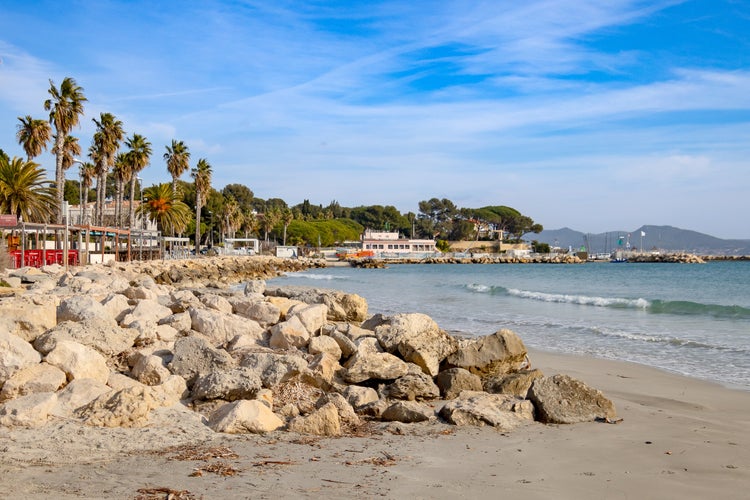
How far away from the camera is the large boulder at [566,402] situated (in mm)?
6727

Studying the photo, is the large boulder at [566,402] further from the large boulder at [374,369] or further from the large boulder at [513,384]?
the large boulder at [374,369]

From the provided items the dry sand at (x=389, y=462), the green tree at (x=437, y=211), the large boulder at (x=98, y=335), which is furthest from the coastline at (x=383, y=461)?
the green tree at (x=437, y=211)

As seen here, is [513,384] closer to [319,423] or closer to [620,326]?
[319,423]

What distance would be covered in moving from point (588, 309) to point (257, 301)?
15637 mm

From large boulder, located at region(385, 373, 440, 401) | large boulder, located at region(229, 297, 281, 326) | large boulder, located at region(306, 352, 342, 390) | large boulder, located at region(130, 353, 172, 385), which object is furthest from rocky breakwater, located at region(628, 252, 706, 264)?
large boulder, located at region(130, 353, 172, 385)

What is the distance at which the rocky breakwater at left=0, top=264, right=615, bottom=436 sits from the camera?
5.96 meters

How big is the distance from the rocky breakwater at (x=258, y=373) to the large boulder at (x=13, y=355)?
0.01 meters

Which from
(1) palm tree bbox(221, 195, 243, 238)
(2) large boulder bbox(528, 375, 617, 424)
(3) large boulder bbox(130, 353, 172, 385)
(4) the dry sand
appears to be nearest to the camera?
(4) the dry sand

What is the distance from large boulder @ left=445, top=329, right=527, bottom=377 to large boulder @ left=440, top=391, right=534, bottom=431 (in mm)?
1407

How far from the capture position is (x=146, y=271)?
104ft

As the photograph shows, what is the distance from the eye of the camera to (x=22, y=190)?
105 ft

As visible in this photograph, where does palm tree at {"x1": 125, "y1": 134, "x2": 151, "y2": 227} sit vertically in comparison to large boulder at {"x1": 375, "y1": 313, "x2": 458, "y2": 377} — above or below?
above

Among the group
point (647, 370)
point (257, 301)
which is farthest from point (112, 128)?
point (647, 370)

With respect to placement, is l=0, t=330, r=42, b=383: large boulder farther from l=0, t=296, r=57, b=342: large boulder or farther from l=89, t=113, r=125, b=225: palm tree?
l=89, t=113, r=125, b=225: palm tree
